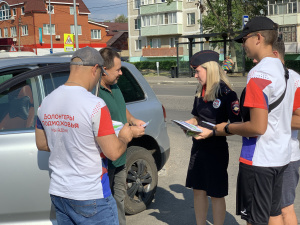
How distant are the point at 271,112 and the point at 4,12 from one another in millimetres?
75687

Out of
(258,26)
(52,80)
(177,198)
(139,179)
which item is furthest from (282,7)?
(258,26)

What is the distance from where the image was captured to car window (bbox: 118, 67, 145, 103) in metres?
4.88

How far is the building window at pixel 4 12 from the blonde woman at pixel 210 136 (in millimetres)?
72238

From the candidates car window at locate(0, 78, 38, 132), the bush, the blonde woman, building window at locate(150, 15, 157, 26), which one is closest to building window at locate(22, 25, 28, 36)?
building window at locate(150, 15, 157, 26)

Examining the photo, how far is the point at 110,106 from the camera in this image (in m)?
3.74

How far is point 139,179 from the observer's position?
16.0ft

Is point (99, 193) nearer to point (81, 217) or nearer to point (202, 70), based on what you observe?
point (81, 217)

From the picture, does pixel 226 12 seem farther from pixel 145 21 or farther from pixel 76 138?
pixel 76 138

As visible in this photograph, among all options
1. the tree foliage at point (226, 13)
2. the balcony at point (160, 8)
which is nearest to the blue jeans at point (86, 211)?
the tree foliage at point (226, 13)

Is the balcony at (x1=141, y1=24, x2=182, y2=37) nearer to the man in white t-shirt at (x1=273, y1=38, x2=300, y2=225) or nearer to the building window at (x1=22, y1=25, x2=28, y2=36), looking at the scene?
the building window at (x1=22, y1=25, x2=28, y2=36)

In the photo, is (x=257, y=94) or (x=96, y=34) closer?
(x=257, y=94)

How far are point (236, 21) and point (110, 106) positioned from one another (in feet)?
134

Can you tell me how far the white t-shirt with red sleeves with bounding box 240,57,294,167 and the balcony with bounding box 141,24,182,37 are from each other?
54.9m

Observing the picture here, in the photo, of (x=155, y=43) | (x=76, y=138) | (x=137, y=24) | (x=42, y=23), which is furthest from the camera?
(x=42, y=23)
